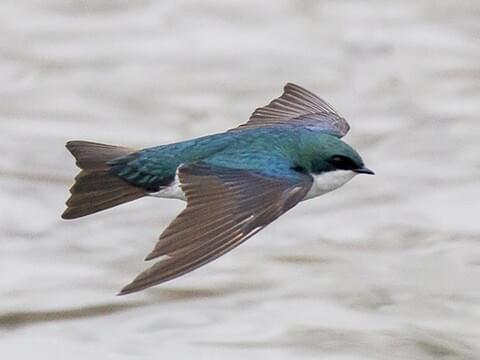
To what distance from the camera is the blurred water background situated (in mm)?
5082

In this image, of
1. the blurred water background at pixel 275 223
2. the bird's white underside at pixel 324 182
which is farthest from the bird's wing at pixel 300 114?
the blurred water background at pixel 275 223

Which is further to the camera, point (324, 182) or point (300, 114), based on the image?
point (300, 114)

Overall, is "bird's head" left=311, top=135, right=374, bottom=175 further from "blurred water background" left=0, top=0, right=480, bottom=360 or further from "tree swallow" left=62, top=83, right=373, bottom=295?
"blurred water background" left=0, top=0, right=480, bottom=360

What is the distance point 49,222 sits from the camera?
5773mm

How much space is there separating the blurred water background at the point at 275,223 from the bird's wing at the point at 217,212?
98 cm

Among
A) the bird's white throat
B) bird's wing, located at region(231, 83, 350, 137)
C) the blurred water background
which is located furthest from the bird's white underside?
the blurred water background

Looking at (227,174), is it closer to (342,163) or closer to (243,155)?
(243,155)

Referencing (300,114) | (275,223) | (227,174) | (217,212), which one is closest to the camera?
(217,212)

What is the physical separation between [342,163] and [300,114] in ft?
1.83

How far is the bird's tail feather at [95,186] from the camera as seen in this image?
409cm

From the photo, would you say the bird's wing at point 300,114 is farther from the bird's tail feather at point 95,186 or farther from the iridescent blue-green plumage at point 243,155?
the bird's tail feather at point 95,186

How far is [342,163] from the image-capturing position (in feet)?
13.5

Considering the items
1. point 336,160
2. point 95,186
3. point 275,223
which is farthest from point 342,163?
point 275,223

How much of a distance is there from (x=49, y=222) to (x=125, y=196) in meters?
1.69
